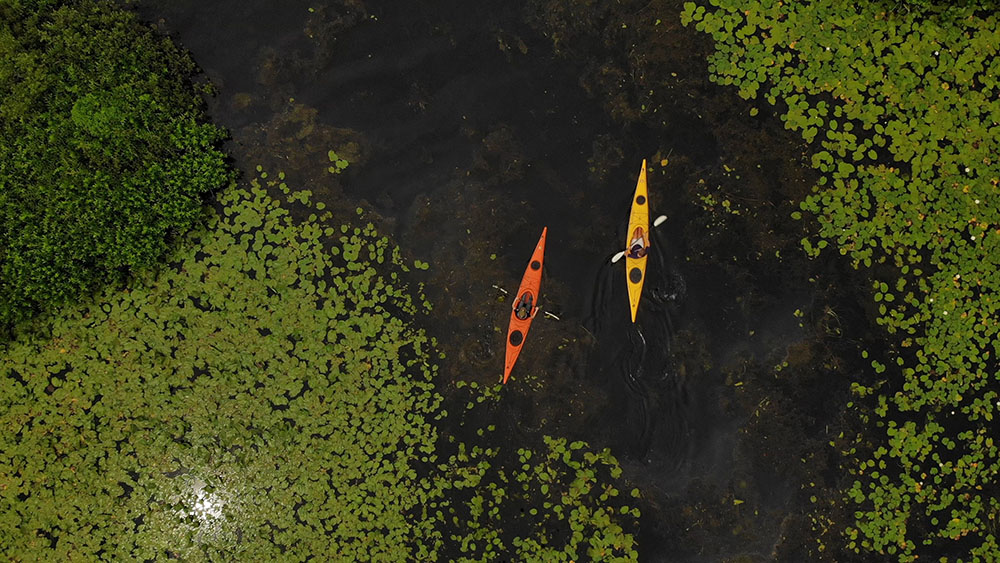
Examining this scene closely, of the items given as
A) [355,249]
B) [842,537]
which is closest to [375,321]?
[355,249]

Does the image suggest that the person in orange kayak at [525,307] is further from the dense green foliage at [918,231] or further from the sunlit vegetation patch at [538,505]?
the dense green foliage at [918,231]

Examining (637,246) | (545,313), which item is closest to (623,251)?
(637,246)

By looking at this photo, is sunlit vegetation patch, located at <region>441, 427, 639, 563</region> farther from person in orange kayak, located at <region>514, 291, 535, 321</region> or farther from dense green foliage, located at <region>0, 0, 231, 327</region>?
dense green foliage, located at <region>0, 0, 231, 327</region>

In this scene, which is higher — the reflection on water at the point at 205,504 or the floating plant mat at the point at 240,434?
the floating plant mat at the point at 240,434

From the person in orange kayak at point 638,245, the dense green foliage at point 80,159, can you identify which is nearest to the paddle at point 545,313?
the person in orange kayak at point 638,245

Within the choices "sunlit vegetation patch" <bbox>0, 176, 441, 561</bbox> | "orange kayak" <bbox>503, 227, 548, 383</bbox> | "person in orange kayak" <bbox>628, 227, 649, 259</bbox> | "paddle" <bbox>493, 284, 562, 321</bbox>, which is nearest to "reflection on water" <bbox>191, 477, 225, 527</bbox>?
"sunlit vegetation patch" <bbox>0, 176, 441, 561</bbox>

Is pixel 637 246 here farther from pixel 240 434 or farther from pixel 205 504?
pixel 205 504
